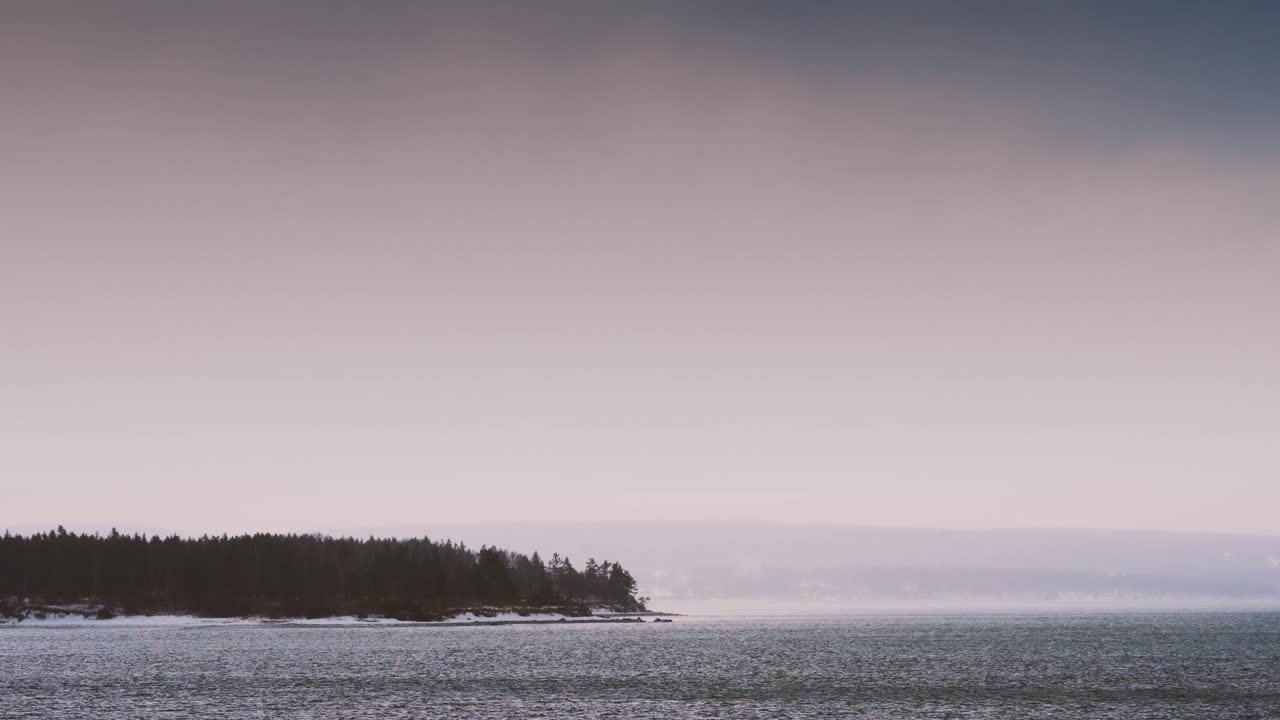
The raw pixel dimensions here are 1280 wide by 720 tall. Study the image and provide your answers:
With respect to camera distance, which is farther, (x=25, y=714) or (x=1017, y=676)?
(x=1017, y=676)

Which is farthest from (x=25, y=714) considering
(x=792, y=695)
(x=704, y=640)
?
(x=704, y=640)

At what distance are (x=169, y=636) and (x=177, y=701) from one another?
99.9m

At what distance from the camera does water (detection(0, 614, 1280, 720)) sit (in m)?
69.2

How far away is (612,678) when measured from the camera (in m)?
93.8

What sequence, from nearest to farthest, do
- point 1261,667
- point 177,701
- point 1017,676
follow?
point 177,701 < point 1017,676 < point 1261,667

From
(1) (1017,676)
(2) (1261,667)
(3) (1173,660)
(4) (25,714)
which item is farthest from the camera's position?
(3) (1173,660)

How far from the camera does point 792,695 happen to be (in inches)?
3130

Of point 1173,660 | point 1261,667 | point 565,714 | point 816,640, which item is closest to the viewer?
point 565,714

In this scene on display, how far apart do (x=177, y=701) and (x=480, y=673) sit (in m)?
32.2

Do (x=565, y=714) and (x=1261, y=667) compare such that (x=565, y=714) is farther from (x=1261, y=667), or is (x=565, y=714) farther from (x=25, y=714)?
(x=1261, y=667)

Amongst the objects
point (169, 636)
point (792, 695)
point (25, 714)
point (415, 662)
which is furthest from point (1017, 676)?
point (169, 636)

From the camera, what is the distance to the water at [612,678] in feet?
227

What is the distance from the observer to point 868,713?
6806cm

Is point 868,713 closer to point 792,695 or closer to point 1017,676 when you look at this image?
point 792,695
